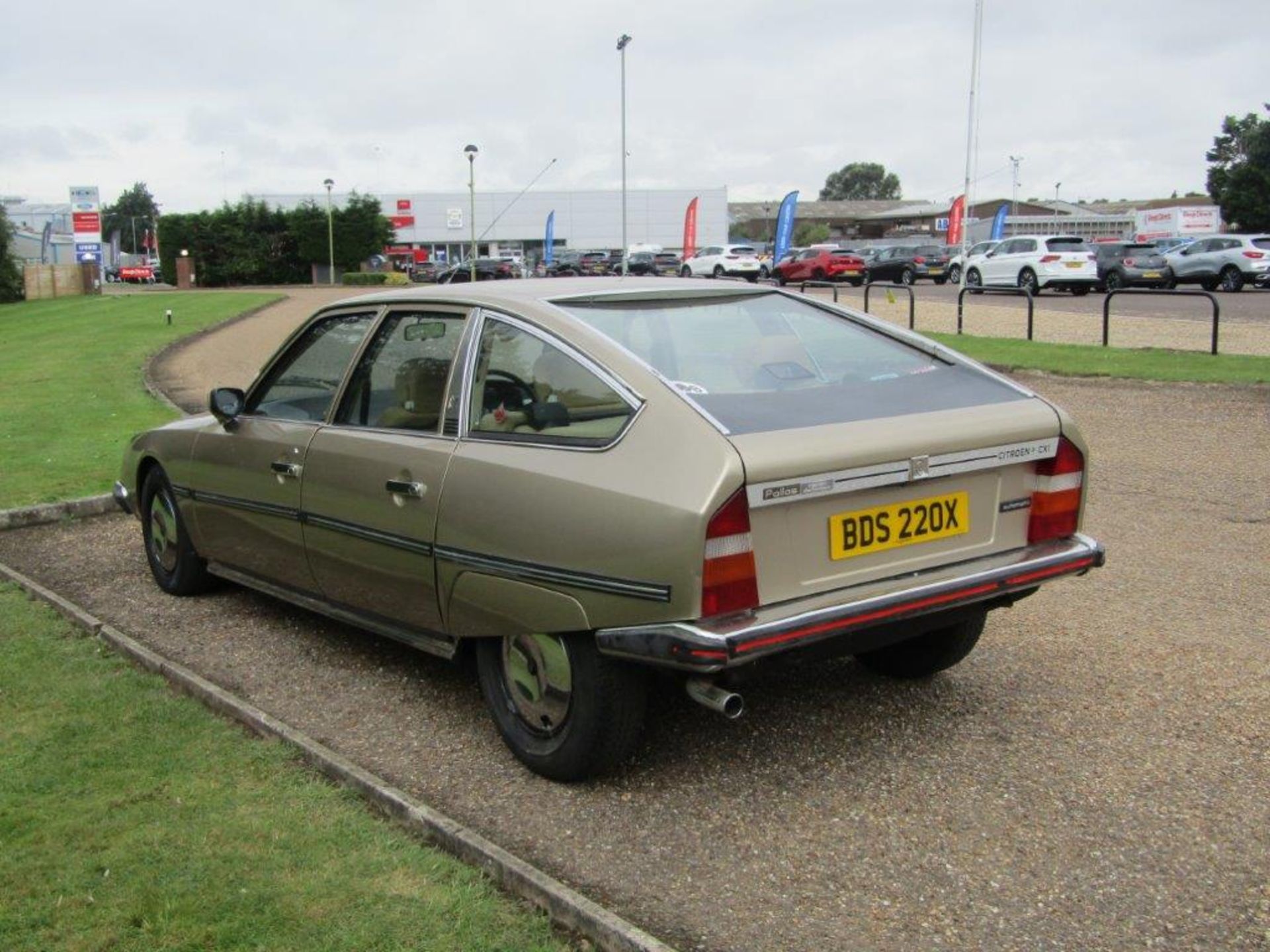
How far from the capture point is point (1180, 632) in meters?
5.27

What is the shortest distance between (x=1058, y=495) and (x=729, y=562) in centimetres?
136

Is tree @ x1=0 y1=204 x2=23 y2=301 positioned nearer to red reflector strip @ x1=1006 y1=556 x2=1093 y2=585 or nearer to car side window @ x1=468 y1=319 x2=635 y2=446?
car side window @ x1=468 y1=319 x2=635 y2=446

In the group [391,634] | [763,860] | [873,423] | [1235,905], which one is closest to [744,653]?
[763,860]

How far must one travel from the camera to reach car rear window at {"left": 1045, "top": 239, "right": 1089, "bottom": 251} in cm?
3278

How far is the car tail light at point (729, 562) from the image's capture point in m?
3.40

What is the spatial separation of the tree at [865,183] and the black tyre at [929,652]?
17661 centimetres

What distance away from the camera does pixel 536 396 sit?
404cm

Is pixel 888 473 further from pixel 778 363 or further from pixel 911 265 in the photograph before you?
pixel 911 265

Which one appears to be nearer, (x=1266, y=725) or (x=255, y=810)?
(x=255, y=810)

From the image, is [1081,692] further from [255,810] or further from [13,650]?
[13,650]

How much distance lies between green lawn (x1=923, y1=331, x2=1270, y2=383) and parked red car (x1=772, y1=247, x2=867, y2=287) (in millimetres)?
24181

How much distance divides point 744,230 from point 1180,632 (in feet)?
409

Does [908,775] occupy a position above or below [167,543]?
below

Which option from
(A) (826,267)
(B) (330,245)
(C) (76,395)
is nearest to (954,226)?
(A) (826,267)
